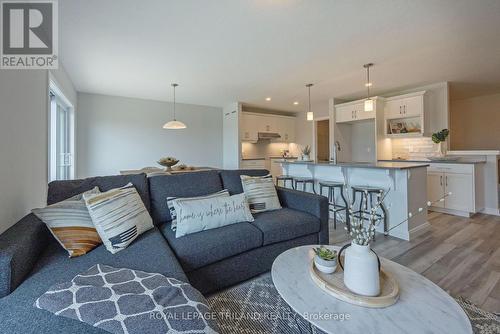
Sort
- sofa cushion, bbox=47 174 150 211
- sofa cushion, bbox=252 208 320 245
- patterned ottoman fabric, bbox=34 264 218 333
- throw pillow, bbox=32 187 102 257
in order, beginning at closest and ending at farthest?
patterned ottoman fabric, bbox=34 264 218 333 → throw pillow, bbox=32 187 102 257 → sofa cushion, bbox=47 174 150 211 → sofa cushion, bbox=252 208 320 245

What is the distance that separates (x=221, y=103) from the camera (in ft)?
20.2

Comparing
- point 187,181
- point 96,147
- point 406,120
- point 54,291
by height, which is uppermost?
point 406,120

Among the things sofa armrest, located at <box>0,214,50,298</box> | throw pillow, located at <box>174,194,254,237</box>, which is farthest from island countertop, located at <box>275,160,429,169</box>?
sofa armrest, located at <box>0,214,50,298</box>

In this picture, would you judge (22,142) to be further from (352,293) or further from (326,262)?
(352,293)

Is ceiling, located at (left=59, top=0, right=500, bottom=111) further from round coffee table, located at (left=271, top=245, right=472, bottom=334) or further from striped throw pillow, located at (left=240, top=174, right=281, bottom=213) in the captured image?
round coffee table, located at (left=271, top=245, right=472, bottom=334)

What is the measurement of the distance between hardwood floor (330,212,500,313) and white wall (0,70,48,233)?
3.09 meters

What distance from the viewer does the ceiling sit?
2.12 meters

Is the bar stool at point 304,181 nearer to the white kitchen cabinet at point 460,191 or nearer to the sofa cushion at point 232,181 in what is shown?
the sofa cushion at point 232,181

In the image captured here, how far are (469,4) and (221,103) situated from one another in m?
4.91

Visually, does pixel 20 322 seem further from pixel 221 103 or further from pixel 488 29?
pixel 221 103

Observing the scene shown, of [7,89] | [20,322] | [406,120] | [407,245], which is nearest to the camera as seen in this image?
[20,322]

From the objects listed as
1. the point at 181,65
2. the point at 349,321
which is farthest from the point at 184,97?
the point at 349,321

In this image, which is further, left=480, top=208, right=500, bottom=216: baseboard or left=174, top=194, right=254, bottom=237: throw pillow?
left=480, top=208, right=500, bottom=216: baseboard

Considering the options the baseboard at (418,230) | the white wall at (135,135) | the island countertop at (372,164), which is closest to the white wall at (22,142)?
the white wall at (135,135)
